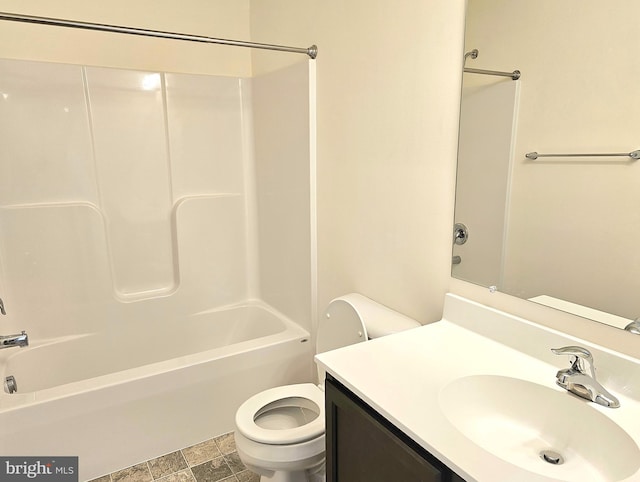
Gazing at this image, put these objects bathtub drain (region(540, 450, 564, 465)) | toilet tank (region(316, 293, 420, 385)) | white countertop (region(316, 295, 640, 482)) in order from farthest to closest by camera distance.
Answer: toilet tank (region(316, 293, 420, 385)), bathtub drain (region(540, 450, 564, 465)), white countertop (region(316, 295, 640, 482))

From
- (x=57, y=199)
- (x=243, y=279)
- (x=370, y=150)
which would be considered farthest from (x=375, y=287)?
(x=57, y=199)

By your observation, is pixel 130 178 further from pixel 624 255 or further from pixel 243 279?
pixel 624 255

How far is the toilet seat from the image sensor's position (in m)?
1.54

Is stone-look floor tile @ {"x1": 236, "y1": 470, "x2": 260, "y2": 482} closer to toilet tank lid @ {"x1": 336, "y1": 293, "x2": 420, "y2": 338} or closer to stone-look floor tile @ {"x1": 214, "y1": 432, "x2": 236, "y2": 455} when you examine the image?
stone-look floor tile @ {"x1": 214, "y1": 432, "x2": 236, "y2": 455}

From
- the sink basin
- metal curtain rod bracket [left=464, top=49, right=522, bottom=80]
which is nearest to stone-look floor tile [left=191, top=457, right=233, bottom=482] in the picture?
the sink basin

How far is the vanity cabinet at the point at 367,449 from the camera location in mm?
908

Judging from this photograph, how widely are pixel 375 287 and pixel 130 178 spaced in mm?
1555

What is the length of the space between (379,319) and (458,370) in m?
0.52

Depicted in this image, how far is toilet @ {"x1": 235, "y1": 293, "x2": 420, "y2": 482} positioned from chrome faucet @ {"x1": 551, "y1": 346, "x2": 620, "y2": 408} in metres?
0.57

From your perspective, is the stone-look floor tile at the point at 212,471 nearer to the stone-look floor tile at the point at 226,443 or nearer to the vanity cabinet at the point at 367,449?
the stone-look floor tile at the point at 226,443

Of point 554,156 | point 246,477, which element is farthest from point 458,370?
point 246,477

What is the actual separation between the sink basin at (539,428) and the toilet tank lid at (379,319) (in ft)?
1.53

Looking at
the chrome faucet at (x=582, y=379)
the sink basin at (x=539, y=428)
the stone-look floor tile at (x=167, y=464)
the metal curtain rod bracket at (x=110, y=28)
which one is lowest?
the stone-look floor tile at (x=167, y=464)

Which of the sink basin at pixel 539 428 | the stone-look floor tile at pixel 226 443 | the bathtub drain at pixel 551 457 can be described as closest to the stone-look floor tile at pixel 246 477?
the stone-look floor tile at pixel 226 443
